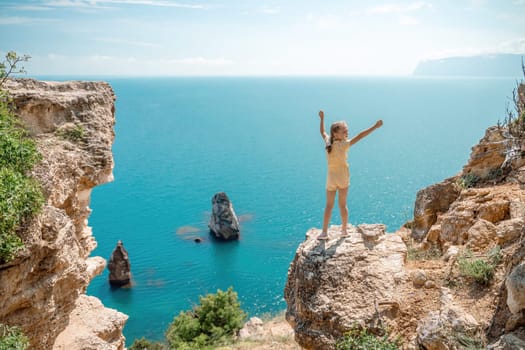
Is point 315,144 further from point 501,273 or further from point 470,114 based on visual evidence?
point 501,273

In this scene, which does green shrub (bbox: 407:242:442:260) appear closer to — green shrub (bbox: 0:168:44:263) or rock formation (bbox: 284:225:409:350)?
rock formation (bbox: 284:225:409:350)

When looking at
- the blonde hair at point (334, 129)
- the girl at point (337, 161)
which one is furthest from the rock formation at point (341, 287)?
the blonde hair at point (334, 129)

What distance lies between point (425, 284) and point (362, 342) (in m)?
1.85

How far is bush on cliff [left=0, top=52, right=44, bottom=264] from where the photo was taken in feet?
26.9

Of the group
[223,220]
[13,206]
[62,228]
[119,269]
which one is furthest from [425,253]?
[223,220]

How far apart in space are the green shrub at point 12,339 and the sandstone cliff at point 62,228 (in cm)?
32

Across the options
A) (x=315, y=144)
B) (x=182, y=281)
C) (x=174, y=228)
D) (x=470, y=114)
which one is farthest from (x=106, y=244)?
(x=470, y=114)

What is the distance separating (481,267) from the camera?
740cm

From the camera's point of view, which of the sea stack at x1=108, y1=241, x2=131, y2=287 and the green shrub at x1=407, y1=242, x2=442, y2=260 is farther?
the sea stack at x1=108, y1=241, x2=131, y2=287

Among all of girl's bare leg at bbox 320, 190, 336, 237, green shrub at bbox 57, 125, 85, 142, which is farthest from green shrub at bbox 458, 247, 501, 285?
green shrub at bbox 57, 125, 85, 142

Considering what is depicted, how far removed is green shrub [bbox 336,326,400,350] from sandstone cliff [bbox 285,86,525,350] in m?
0.13

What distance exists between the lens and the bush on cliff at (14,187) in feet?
26.9

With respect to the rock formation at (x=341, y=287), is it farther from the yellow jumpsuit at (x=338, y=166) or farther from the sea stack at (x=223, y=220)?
the sea stack at (x=223, y=220)

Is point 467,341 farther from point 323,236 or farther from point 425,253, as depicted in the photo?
point 425,253
